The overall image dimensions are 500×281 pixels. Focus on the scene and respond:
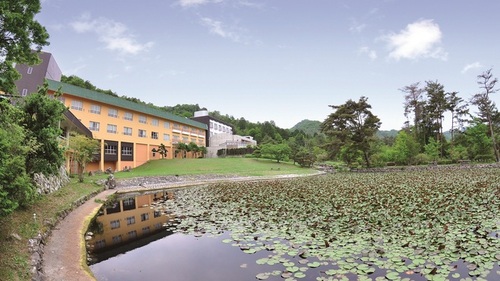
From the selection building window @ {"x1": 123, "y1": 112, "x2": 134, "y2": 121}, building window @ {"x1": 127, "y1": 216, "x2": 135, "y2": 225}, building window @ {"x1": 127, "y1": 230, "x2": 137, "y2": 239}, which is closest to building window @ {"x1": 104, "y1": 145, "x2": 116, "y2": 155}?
building window @ {"x1": 123, "y1": 112, "x2": 134, "y2": 121}

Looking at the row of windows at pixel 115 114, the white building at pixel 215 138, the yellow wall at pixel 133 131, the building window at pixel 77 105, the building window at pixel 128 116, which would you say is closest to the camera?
the building window at pixel 77 105

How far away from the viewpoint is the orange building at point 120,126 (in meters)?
34.4

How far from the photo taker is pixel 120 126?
3934 centimetres

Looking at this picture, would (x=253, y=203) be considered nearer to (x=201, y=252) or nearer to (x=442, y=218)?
(x=201, y=252)

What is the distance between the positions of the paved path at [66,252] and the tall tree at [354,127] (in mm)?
32744

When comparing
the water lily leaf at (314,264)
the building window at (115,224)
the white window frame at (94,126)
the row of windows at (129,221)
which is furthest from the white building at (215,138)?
the water lily leaf at (314,264)

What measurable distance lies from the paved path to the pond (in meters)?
0.37

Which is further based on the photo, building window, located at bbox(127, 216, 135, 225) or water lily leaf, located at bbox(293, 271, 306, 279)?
building window, located at bbox(127, 216, 135, 225)

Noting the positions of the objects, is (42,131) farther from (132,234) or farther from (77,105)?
(77,105)

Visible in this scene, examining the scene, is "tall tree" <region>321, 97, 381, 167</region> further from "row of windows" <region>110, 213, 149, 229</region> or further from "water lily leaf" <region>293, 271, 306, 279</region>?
"water lily leaf" <region>293, 271, 306, 279</region>

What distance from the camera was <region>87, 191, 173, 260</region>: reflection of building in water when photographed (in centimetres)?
880

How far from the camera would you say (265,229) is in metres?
8.62

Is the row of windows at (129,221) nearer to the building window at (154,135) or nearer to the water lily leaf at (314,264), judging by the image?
the water lily leaf at (314,264)

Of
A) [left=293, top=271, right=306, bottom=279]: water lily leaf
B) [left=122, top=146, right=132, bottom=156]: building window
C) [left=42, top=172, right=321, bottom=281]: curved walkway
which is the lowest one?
[left=42, top=172, right=321, bottom=281]: curved walkway
